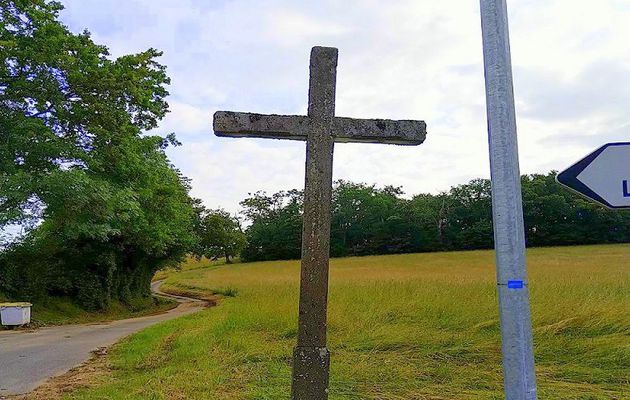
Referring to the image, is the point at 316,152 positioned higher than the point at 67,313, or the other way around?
the point at 316,152

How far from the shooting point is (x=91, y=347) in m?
10.6

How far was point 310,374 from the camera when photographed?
11.3 ft

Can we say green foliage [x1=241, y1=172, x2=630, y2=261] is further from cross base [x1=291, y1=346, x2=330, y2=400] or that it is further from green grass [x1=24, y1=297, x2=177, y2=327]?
cross base [x1=291, y1=346, x2=330, y2=400]

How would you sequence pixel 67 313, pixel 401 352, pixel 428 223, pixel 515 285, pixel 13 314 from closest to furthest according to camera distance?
pixel 515 285 → pixel 401 352 → pixel 13 314 → pixel 67 313 → pixel 428 223

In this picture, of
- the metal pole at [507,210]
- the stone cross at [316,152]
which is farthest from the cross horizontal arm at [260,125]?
the metal pole at [507,210]

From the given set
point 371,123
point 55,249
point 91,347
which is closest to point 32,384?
point 91,347

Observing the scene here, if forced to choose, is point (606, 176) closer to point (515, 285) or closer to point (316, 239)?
point (515, 285)

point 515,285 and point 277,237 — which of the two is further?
point 277,237

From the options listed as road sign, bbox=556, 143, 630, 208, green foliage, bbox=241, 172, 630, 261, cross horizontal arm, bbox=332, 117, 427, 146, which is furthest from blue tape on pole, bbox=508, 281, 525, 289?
green foliage, bbox=241, 172, 630, 261

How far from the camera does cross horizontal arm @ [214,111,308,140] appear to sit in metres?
3.56

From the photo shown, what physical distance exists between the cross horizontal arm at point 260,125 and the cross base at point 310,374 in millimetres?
1405

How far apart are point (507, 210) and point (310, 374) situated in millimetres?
1853

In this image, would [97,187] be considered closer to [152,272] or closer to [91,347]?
[91,347]

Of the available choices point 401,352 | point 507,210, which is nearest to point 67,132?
point 401,352
